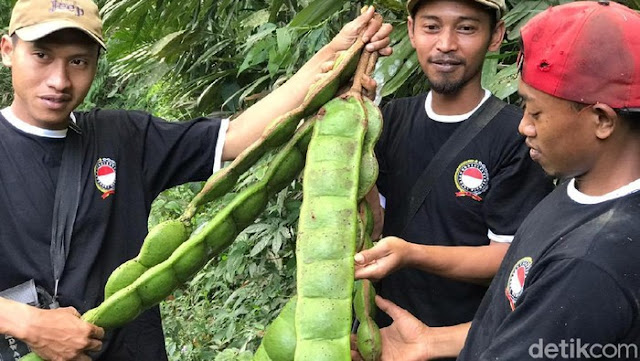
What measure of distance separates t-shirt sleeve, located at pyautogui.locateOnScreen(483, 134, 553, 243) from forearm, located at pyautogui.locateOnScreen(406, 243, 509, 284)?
7 centimetres

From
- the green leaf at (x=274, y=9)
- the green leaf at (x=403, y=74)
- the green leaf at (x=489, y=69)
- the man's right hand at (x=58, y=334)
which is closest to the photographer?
the man's right hand at (x=58, y=334)

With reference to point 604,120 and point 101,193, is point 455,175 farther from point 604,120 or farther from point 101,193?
point 101,193

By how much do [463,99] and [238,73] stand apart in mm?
2428

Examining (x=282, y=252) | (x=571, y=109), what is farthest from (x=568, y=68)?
(x=282, y=252)

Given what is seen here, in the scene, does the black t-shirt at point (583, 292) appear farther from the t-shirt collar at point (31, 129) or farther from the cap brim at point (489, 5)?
the t-shirt collar at point (31, 129)

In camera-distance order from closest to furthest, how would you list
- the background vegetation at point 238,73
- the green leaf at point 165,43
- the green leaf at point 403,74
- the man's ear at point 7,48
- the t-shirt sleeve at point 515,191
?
the t-shirt sleeve at point 515,191
the man's ear at point 7,48
the green leaf at point 403,74
the background vegetation at point 238,73
the green leaf at point 165,43

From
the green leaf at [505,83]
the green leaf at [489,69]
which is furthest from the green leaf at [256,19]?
the green leaf at [505,83]

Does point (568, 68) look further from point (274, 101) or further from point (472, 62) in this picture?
point (274, 101)

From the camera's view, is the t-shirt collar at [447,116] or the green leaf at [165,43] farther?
the green leaf at [165,43]

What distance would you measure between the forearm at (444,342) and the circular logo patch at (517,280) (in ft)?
1.22

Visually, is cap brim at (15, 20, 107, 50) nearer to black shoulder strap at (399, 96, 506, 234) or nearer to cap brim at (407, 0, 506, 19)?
cap brim at (407, 0, 506, 19)

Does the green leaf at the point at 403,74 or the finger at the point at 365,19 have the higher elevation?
the finger at the point at 365,19

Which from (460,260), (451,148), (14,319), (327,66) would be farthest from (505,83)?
(14,319)

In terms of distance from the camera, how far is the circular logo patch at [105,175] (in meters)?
2.65
